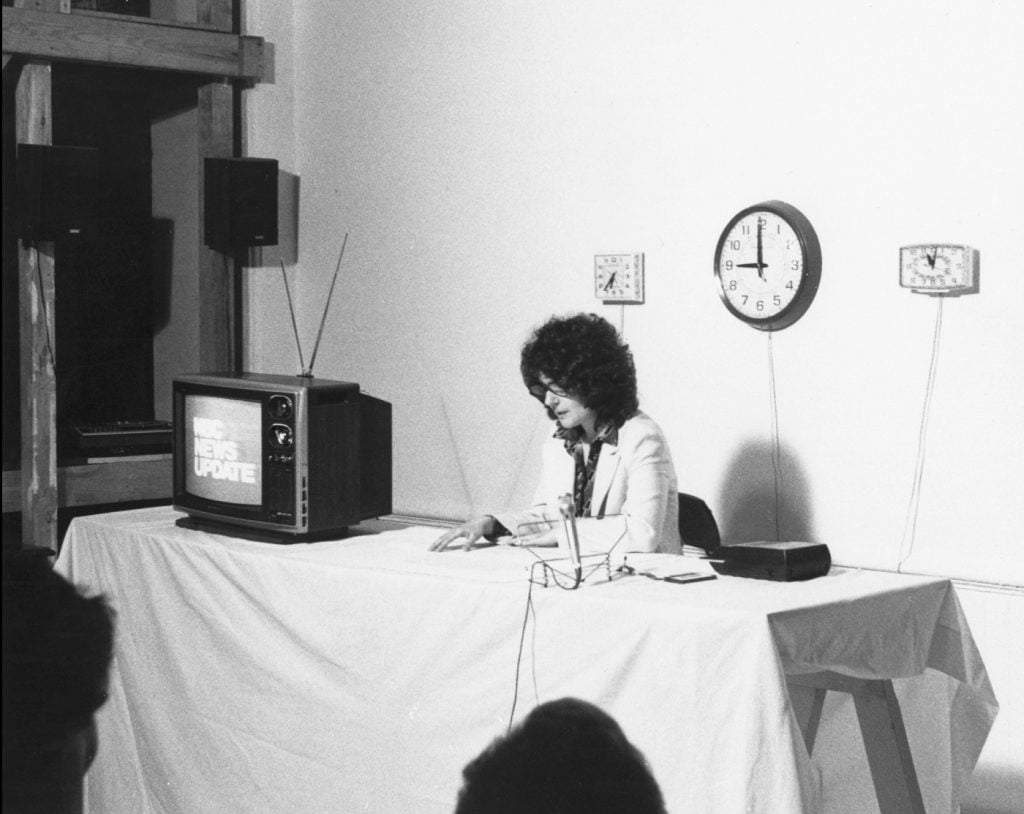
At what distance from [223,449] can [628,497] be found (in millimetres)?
1070

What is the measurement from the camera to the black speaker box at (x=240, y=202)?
5484 mm

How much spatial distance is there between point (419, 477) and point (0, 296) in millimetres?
4687

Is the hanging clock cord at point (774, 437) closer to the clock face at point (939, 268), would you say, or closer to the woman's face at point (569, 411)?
the clock face at point (939, 268)

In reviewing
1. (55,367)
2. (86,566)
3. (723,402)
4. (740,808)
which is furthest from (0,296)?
(55,367)

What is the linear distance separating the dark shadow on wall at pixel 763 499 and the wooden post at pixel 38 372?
2.72 m

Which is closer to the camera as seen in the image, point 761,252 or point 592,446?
point 592,446

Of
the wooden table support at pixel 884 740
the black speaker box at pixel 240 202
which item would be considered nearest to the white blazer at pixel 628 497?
the wooden table support at pixel 884 740

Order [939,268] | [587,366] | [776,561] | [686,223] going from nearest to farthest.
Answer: [776,561] < [587,366] < [939,268] < [686,223]

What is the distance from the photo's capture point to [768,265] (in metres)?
3.99

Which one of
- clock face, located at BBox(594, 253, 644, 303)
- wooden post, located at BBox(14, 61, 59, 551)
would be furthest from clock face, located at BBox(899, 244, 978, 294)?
wooden post, located at BBox(14, 61, 59, 551)

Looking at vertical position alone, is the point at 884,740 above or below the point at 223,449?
below

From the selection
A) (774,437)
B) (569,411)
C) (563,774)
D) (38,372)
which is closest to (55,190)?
(38,372)

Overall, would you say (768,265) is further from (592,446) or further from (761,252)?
(592,446)

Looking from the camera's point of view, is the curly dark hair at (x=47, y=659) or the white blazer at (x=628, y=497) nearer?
the curly dark hair at (x=47, y=659)
